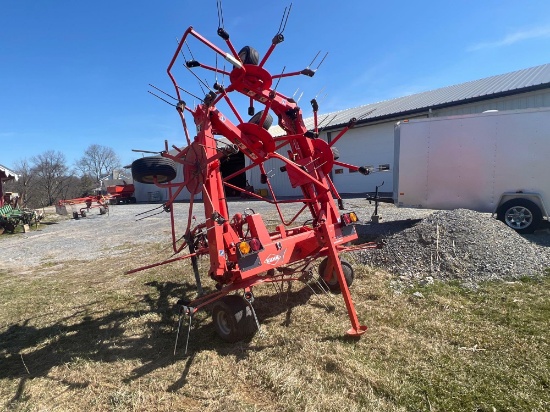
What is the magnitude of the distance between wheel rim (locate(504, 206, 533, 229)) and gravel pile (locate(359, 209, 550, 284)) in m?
2.41

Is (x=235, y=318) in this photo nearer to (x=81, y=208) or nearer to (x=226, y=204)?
(x=226, y=204)

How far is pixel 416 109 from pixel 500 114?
36.0ft

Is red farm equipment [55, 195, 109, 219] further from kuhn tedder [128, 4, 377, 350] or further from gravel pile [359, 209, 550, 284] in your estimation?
gravel pile [359, 209, 550, 284]

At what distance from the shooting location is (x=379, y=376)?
2824 millimetres

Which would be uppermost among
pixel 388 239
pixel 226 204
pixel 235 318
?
pixel 226 204

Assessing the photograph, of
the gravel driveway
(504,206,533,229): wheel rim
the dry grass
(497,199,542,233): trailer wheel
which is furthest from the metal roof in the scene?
the dry grass

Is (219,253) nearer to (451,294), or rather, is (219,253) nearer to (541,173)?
(451,294)

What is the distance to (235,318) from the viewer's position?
3.48 meters

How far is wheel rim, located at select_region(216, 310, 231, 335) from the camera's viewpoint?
3647mm

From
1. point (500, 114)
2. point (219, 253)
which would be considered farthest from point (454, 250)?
point (500, 114)

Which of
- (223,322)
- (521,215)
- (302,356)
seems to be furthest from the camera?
(521,215)

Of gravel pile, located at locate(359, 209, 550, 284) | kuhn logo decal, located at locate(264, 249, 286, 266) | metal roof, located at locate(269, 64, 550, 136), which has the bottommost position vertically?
gravel pile, located at locate(359, 209, 550, 284)

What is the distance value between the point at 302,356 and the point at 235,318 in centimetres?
77

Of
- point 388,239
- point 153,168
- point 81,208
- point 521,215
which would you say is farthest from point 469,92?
point 81,208
